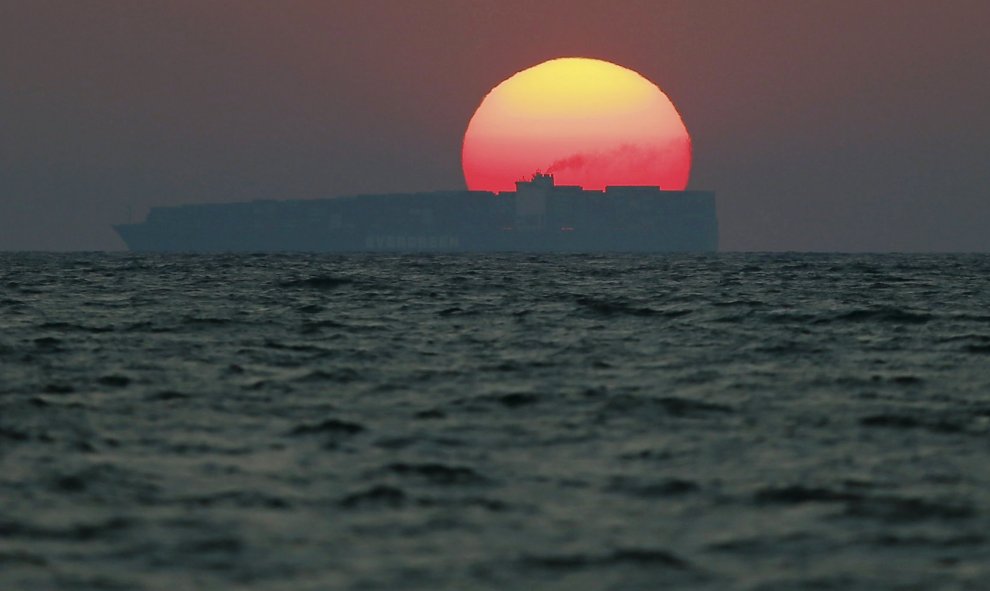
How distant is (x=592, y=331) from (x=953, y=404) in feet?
46.0

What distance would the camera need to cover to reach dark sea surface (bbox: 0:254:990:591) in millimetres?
11375

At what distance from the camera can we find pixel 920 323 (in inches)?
1473

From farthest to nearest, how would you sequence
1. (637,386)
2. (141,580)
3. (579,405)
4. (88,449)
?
(637,386)
(579,405)
(88,449)
(141,580)

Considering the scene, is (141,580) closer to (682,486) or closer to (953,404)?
(682,486)

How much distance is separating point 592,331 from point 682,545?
72.6 feet

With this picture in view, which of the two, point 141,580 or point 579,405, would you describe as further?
point 579,405

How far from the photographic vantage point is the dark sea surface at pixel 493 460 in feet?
37.3

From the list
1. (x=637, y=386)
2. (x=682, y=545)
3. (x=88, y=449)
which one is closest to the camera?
(x=682, y=545)

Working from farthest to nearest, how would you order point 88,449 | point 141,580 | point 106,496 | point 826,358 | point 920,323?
point 920,323, point 826,358, point 88,449, point 106,496, point 141,580

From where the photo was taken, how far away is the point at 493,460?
15.8m

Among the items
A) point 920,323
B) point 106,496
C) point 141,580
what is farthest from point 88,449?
point 920,323

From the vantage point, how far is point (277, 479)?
14.5 m

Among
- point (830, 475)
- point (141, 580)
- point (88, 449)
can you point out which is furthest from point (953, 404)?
point (141, 580)

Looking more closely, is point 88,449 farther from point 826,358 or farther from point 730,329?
point 730,329
